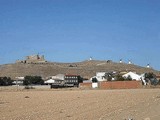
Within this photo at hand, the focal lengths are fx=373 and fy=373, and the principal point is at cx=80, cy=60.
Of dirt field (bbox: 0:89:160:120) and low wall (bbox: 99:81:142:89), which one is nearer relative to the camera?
dirt field (bbox: 0:89:160:120)

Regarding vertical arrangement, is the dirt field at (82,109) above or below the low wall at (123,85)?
below

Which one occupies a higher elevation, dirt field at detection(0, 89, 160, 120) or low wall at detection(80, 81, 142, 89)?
low wall at detection(80, 81, 142, 89)

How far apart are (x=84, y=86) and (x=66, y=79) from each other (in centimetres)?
4917

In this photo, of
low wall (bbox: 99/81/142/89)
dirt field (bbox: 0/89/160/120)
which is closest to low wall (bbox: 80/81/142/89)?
low wall (bbox: 99/81/142/89)

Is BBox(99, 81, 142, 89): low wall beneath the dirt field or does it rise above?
above

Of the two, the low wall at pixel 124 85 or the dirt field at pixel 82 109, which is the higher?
the low wall at pixel 124 85

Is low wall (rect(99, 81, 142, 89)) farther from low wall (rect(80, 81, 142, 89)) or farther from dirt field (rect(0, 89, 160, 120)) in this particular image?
dirt field (rect(0, 89, 160, 120))

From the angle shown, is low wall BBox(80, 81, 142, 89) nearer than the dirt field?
No

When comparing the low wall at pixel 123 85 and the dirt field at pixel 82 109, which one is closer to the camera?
the dirt field at pixel 82 109

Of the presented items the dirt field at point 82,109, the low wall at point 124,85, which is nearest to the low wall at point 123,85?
the low wall at point 124,85

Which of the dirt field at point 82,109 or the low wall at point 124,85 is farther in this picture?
the low wall at point 124,85

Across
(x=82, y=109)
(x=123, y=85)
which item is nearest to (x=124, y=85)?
(x=123, y=85)

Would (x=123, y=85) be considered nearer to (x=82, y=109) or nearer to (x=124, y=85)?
(x=124, y=85)

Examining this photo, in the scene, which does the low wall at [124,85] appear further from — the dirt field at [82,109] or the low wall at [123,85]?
the dirt field at [82,109]
